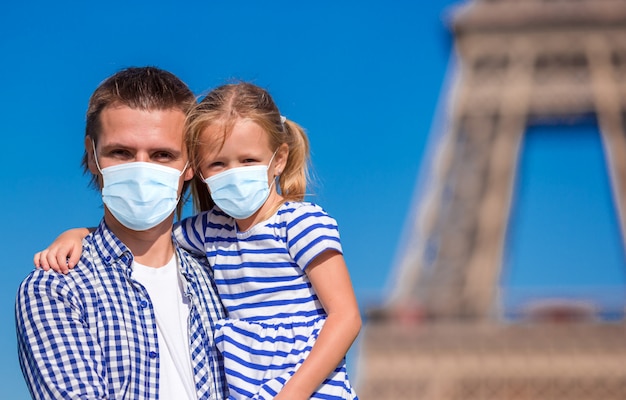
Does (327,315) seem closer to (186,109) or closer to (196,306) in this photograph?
(196,306)

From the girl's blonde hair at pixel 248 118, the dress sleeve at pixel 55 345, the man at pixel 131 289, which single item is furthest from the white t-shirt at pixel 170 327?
the girl's blonde hair at pixel 248 118

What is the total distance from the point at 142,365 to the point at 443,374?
16.7 meters

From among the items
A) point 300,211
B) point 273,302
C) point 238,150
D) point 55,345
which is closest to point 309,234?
point 300,211

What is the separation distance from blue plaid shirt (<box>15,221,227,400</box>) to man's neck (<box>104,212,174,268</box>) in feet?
0.38

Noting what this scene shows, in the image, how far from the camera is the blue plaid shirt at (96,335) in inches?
122

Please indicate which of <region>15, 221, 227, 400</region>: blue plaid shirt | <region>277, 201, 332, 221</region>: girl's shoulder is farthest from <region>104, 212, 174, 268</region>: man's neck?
<region>277, 201, 332, 221</region>: girl's shoulder

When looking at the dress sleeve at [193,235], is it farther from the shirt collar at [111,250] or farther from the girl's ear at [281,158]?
the girl's ear at [281,158]

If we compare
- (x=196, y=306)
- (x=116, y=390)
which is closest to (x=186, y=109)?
(x=196, y=306)

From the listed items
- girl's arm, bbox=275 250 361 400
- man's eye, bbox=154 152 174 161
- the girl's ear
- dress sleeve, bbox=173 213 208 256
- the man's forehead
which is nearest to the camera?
girl's arm, bbox=275 250 361 400

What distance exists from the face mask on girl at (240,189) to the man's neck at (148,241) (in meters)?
0.20

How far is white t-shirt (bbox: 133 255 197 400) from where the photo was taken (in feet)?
10.9

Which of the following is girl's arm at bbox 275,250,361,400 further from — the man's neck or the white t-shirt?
the man's neck

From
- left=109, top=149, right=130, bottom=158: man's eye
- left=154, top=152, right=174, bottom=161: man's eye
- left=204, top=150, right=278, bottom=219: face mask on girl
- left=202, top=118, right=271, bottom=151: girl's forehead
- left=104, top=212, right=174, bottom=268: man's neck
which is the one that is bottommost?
left=104, top=212, right=174, bottom=268: man's neck

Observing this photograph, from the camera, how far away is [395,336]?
19.6m
